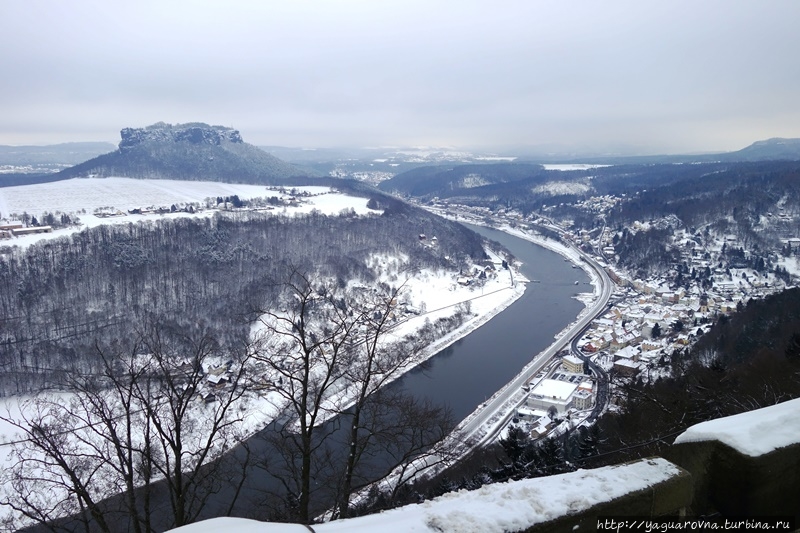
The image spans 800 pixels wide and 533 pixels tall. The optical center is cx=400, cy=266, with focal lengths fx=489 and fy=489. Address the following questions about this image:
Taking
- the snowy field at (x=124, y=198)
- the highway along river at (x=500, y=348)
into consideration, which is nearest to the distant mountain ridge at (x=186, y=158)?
the snowy field at (x=124, y=198)

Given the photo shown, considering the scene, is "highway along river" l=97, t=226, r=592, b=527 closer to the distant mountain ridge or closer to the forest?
the forest

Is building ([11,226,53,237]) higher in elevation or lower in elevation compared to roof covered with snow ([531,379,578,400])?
higher

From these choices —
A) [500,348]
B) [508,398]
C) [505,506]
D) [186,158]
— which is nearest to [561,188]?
[186,158]

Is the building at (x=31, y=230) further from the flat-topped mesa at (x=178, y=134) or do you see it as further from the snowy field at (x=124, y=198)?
the flat-topped mesa at (x=178, y=134)

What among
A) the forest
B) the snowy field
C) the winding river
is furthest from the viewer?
the snowy field

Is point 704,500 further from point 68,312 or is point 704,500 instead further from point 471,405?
point 68,312

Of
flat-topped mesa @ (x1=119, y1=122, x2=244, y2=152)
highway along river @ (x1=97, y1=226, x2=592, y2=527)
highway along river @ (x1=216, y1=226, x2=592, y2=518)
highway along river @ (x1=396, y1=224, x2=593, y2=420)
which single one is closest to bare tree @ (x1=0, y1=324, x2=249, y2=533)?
highway along river @ (x1=97, y1=226, x2=592, y2=527)
